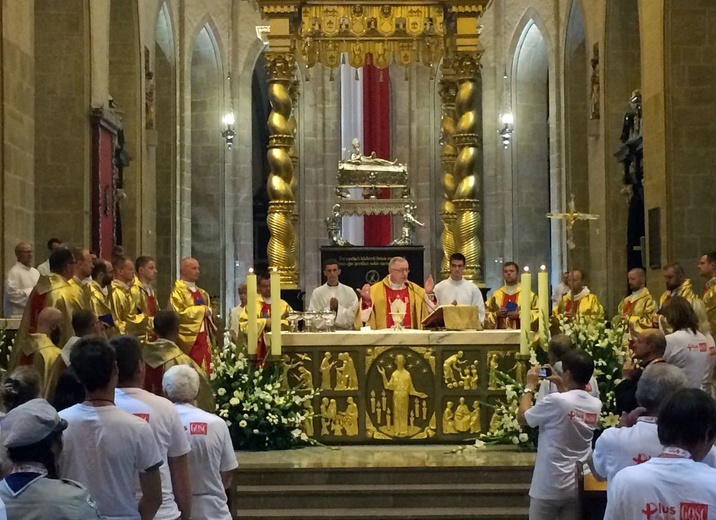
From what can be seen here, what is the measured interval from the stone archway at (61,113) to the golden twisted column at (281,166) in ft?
9.82

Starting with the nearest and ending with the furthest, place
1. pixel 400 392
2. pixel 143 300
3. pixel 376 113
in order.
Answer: pixel 400 392, pixel 143 300, pixel 376 113

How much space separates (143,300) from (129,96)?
25.9 ft

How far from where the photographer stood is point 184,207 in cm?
2298

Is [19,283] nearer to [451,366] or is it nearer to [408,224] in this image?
[451,366]

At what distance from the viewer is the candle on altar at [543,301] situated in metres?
9.73

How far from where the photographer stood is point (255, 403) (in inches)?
387

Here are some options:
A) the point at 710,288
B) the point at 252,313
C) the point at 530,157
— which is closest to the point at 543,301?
the point at 252,313

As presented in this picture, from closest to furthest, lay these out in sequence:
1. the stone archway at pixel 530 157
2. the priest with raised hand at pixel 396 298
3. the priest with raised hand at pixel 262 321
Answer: the priest with raised hand at pixel 262 321 → the priest with raised hand at pixel 396 298 → the stone archway at pixel 530 157

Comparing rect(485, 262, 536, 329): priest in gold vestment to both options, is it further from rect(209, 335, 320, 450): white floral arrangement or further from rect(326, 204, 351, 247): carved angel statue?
rect(326, 204, 351, 247): carved angel statue

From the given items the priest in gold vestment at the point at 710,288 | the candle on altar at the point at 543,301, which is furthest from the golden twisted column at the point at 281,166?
the candle on altar at the point at 543,301

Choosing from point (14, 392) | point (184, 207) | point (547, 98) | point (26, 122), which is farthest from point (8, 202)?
point (547, 98)

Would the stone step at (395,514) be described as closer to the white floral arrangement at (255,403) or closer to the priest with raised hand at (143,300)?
the white floral arrangement at (255,403)

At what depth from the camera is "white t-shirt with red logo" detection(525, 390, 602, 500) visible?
20.8 feet

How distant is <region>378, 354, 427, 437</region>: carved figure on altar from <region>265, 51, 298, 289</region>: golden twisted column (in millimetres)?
4324
